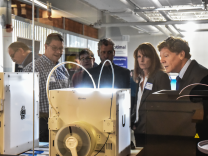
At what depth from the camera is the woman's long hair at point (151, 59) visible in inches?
83.0

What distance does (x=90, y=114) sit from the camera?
1627mm

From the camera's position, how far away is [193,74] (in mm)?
2051

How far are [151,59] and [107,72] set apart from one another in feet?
1.27

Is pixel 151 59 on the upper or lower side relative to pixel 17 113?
upper

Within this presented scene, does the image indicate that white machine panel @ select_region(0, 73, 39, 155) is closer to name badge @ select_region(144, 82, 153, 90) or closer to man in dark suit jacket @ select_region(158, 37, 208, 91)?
name badge @ select_region(144, 82, 153, 90)

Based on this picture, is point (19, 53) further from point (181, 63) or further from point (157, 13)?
Answer: point (181, 63)

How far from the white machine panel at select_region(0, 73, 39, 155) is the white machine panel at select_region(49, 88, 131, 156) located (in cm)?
42

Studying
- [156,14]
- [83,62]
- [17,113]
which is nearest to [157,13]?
[156,14]

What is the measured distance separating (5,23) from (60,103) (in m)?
1.38

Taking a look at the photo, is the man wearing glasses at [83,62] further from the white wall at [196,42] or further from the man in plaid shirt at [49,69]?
the white wall at [196,42]

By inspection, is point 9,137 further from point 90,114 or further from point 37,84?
point 90,114

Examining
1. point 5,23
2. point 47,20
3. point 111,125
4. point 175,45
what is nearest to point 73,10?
point 47,20

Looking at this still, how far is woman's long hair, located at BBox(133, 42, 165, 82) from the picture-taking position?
2.11m

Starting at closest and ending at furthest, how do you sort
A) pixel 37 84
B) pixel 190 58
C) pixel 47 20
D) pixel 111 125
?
pixel 111 125 → pixel 190 58 → pixel 37 84 → pixel 47 20
